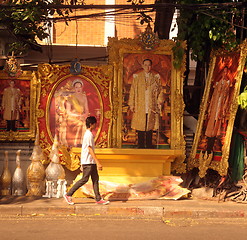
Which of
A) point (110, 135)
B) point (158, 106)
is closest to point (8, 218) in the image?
point (110, 135)

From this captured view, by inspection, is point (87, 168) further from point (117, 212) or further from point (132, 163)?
point (132, 163)

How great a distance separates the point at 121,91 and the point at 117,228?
181 inches

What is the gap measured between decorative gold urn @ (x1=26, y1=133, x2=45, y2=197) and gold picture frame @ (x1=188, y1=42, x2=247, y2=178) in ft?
10.7

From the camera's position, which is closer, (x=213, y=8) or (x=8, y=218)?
(x=8, y=218)

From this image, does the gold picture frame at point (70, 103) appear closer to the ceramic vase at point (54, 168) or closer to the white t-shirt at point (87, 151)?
the ceramic vase at point (54, 168)

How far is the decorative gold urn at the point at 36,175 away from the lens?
39.8 feet

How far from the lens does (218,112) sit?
12406mm

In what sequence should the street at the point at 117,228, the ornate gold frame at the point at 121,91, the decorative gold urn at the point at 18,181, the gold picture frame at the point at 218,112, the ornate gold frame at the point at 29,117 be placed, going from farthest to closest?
the ornate gold frame at the point at 29,117, the ornate gold frame at the point at 121,91, the decorative gold urn at the point at 18,181, the gold picture frame at the point at 218,112, the street at the point at 117,228

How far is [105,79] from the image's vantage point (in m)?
13.1

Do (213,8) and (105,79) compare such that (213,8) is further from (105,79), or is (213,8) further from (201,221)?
(201,221)

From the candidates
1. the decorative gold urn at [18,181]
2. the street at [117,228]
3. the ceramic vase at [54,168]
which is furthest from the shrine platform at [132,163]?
the street at [117,228]

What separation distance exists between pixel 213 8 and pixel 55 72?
12.4ft

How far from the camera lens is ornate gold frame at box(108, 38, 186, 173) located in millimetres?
12891

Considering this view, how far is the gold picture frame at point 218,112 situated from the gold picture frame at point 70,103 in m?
2.09
